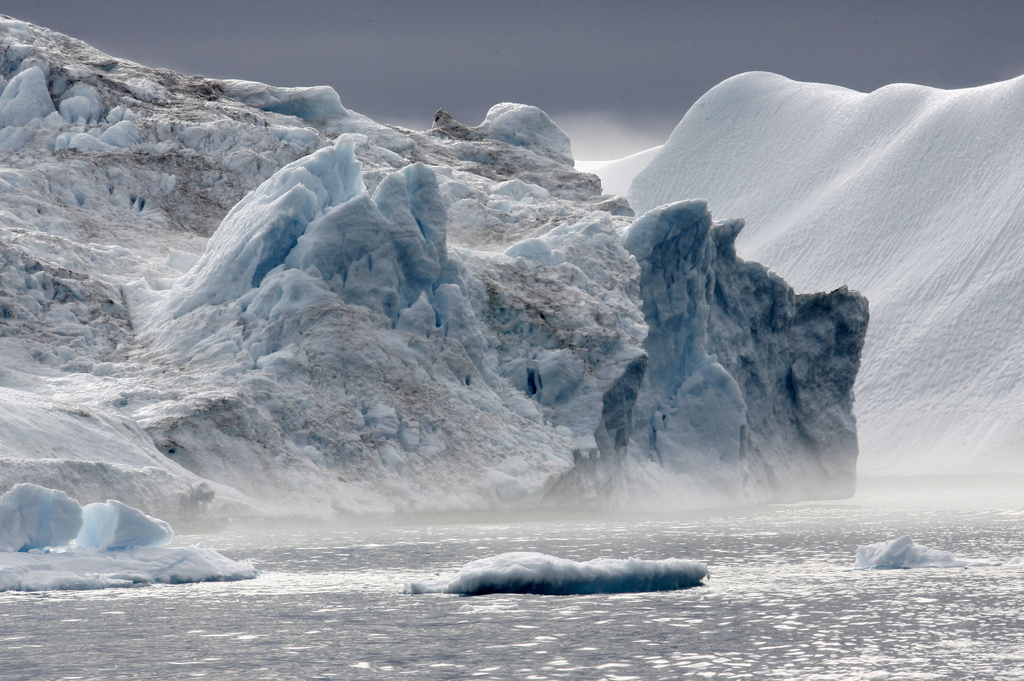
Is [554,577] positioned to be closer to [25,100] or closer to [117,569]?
[117,569]

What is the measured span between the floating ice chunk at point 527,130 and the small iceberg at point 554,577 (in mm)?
30990

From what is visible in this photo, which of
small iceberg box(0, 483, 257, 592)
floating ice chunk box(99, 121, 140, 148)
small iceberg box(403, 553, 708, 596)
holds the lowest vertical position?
small iceberg box(403, 553, 708, 596)

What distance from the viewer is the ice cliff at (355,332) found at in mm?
24688

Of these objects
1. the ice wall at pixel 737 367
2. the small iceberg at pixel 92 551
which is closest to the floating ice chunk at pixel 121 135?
the ice wall at pixel 737 367

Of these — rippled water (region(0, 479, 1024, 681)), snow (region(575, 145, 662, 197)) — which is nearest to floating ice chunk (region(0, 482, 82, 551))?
rippled water (region(0, 479, 1024, 681))

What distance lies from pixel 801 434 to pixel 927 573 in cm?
2167

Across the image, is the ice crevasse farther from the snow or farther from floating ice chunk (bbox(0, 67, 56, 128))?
the snow

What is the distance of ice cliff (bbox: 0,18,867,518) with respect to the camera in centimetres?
2469

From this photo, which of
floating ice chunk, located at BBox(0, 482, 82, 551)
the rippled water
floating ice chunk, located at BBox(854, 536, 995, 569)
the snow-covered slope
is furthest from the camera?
the snow-covered slope

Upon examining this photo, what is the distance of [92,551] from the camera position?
1608 cm

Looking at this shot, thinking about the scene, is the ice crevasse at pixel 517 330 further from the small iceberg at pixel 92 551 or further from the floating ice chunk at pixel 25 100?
the floating ice chunk at pixel 25 100

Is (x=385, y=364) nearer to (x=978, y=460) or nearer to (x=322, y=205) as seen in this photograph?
Answer: (x=322, y=205)

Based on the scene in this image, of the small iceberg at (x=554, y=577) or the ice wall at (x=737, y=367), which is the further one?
the ice wall at (x=737, y=367)

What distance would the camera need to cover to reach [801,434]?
37875 millimetres
